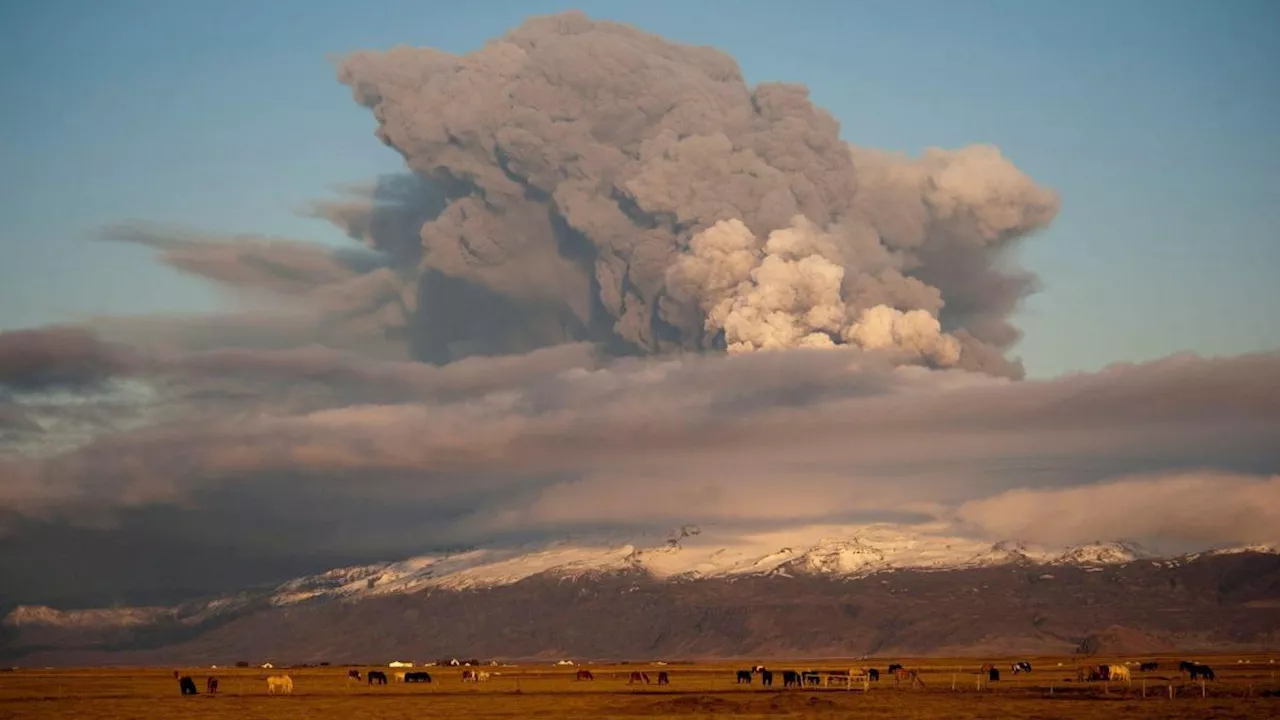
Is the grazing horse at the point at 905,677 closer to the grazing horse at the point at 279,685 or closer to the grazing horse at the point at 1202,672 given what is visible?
the grazing horse at the point at 1202,672

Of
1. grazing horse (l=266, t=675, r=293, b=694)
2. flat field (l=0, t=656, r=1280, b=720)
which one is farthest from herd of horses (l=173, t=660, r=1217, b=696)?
flat field (l=0, t=656, r=1280, b=720)

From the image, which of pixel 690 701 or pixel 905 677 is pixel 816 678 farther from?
pixel 690 701

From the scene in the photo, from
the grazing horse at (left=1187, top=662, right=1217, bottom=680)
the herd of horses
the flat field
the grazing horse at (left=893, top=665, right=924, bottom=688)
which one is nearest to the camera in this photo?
the flat field

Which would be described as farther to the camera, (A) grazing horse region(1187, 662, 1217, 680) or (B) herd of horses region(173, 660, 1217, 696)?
(B) herd of horses region(173, 660, 1217, 696)

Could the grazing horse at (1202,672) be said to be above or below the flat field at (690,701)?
below

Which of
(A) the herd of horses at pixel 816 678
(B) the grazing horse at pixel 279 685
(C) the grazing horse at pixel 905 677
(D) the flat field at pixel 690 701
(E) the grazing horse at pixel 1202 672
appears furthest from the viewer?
(C) the grazing horse at pixel 905 677

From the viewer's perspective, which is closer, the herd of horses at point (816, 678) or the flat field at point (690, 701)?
the flat field at point (690, 701)

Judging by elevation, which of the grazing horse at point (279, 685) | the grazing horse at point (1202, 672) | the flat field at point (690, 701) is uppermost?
the grazing horse at point (279, 685)

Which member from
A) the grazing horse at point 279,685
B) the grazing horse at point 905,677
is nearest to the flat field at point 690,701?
the grazing horse at point 279,685

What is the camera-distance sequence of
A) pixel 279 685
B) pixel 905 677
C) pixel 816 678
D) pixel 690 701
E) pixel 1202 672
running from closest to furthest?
pixel 690 701, pixel 1202 672, pixel 279 685, pixel 816 678, pixel 905 677

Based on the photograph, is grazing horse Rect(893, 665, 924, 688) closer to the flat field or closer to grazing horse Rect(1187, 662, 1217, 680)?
the flat field

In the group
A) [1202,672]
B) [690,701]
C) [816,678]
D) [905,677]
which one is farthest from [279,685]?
[1202,672]

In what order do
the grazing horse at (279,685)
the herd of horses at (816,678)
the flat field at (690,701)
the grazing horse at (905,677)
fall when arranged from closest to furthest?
the flat field at (690,701)
the herd of horses at (816,678)
the grazing horse at (279,685)
the grazing horse at (905,677)

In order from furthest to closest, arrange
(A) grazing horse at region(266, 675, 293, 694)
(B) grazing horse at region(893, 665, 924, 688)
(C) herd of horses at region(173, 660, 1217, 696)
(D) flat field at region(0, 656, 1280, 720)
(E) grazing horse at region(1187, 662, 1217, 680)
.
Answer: (B) grazing horse at region(893, 665, 924, 688) < (A) grazing horse at region(266, 675, 293, 694) < (C) herd of horses at region(173, 660, 1217, 696) < (E) grazing horse at region(1187, 662, 1217, 680) < (D) flat field at region(0, 656, 1280, 720)
